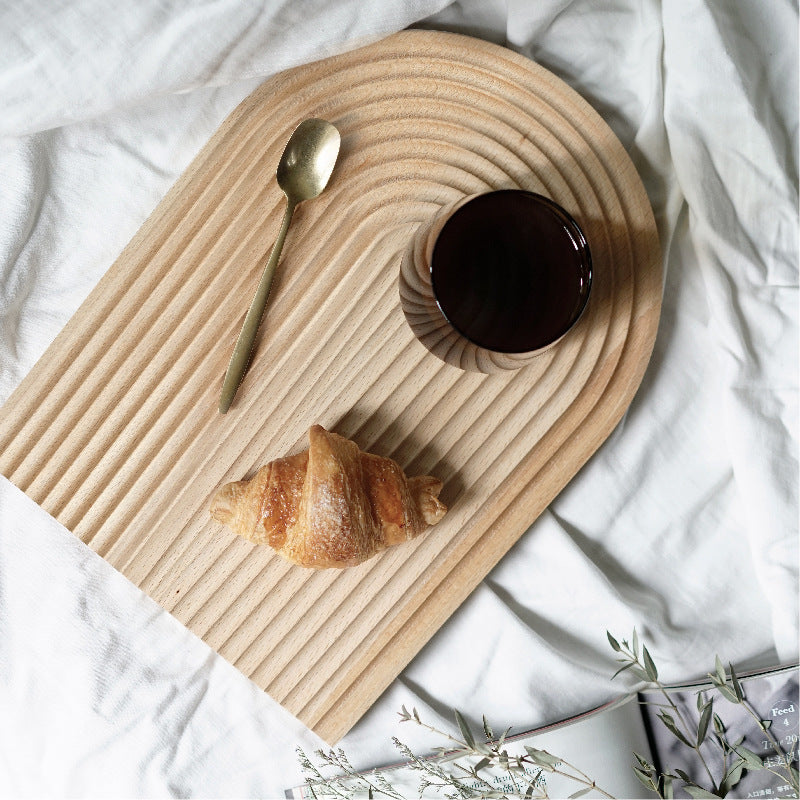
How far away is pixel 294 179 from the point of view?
31.0 inches

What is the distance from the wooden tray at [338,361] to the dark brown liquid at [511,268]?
144 mm

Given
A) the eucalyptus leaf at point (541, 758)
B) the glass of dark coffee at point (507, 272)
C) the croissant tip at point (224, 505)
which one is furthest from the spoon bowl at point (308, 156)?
the eucalyptus leaf at point (541, 758)

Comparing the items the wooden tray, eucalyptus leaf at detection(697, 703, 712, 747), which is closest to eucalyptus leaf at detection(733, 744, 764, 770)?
eucalyptus leaf at detection(697, 703, 712, 747)

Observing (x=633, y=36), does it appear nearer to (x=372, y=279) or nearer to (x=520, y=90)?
(x=520, y=90)

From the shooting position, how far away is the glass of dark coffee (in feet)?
2.13

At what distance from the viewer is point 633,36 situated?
0.84 metres

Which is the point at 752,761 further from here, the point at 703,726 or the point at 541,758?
the point at 541,758

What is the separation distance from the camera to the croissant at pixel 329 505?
2.42ft

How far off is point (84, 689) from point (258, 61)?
74 cm

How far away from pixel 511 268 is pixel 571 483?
12.6 inches

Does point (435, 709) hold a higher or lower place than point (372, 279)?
lower

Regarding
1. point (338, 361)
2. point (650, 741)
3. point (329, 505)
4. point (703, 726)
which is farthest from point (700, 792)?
point (338, 361)

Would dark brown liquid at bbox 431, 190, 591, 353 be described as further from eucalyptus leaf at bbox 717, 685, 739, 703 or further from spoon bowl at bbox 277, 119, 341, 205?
eucalyptus leaf at bbox 717, 685, 739, 703

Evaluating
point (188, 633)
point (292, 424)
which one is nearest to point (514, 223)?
point (292, 424)
